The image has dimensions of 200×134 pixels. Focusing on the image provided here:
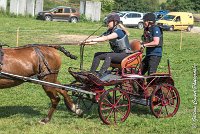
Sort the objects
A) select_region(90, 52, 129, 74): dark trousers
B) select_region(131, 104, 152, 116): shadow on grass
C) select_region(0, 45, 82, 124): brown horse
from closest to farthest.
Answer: select_region(0, 45, 82, 124): brown horse → select_region(90, 52, 129, 74): dark trousers → select_region(131, 104, 152, 116): shadow on grass

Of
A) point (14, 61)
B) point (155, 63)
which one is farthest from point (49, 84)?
point (155, 63)

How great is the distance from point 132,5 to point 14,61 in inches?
1904

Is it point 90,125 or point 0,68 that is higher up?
point 0,68

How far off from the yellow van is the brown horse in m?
32.3

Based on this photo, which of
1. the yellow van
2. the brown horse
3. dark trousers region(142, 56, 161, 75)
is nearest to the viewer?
the brown horse

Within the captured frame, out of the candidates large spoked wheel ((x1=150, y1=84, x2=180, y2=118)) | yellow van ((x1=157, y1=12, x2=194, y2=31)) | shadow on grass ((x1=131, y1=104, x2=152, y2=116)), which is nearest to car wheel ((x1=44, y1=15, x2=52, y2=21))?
yellow van ((x1=157, y1=12, x2=194, y2=31))

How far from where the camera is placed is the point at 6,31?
27094 mm

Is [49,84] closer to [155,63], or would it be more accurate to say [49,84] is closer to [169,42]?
[155,63]

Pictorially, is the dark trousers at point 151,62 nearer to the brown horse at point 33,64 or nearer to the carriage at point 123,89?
the carriage at point 123,89

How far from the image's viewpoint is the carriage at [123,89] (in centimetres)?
885

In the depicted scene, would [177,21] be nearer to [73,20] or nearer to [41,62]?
[73,20]

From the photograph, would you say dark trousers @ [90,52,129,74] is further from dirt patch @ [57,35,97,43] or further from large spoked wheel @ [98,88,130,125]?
dirt patch @ [57,35,97,43]

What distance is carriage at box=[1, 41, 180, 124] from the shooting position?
8.85 metres

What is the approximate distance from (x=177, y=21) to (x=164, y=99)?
32.6 metres
